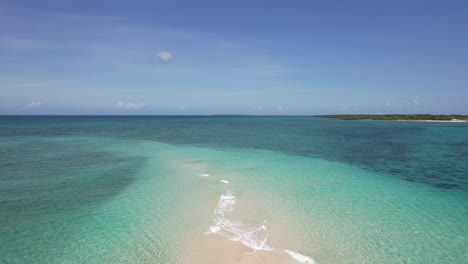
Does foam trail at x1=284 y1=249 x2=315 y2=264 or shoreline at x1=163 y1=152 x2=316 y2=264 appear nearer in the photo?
foam trail at x1=284 y1=249 x2=315 y2=264

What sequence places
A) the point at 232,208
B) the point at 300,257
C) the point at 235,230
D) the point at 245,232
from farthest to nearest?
the point at 232,208 → the point at 235,230 → the point at 245,232 → the point at 300,257

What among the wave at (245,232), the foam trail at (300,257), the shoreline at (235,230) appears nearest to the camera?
the foam trail at (300,257)

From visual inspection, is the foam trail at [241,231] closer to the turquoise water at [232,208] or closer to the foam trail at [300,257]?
the turquoise water at [232,208]

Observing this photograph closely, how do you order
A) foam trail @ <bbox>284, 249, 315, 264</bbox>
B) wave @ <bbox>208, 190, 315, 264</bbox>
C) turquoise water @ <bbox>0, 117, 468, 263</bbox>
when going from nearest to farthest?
foam trail @ <bbox>284, 249, 315, 264</bbox> < wave @ <bbox>208, 190, 315, 264</bbox> < turquoise water @ <bbox>0, 117, 468, 263</bbox>

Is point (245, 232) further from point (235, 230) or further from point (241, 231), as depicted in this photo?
point (235, 230)

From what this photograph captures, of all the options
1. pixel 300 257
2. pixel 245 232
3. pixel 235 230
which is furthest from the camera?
pixel 235 230

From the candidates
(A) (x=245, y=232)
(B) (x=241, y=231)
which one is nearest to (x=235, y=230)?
(B) (x=241, y=231)

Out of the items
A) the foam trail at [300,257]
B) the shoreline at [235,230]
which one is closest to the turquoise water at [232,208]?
the shoreline at [235,230]

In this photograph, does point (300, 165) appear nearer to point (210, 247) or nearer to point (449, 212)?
point (449, 212)

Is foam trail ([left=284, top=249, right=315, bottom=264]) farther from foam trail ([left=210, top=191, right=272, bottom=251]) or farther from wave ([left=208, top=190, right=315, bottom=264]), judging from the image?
foam trail ([left=210, top=191, right=272, bottom=251])

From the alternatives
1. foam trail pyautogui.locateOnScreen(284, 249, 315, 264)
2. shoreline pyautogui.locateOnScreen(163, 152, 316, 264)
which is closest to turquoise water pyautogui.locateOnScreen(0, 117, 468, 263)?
shoreline pyautogui.locateOnScreen(163, 152, 316, 264)

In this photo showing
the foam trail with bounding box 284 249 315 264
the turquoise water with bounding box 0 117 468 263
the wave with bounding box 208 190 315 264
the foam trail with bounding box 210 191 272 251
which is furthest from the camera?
the foam trail with bounding box 210 191 272 251

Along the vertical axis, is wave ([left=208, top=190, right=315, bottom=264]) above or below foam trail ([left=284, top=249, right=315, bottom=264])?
above

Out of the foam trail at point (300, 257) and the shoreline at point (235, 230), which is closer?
the foam trail at point (300, 257)
